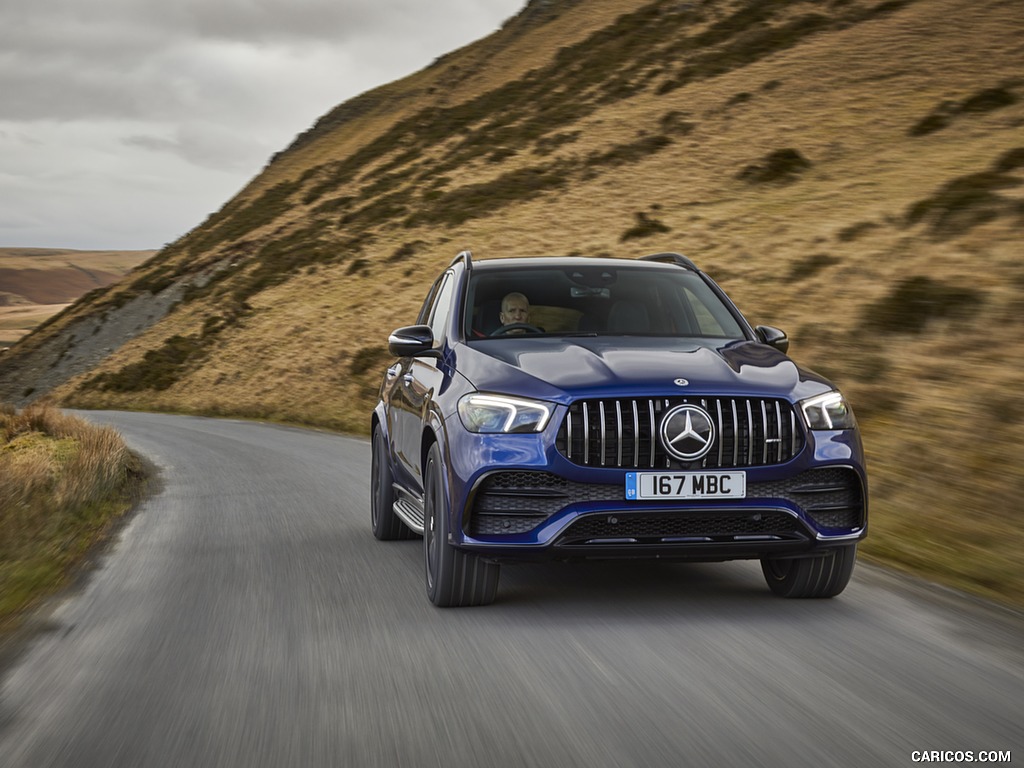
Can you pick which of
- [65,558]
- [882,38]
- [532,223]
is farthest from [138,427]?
[882,38]

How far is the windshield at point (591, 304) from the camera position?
6.39m

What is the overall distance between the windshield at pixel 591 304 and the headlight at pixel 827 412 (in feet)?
3.53

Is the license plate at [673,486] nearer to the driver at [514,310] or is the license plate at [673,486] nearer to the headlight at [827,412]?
the headlight at [827,412]

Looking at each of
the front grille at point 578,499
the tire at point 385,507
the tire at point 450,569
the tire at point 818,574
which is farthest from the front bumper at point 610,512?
the tire at point 385,507

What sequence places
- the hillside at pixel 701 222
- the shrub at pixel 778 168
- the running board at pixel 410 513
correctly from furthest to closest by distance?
the shrub at pixel 778 168
the hillside at pixel 701 222
the running board at pixel 410 513

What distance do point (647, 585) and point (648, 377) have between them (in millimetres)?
1372

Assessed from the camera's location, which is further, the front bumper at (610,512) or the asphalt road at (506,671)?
the front bumper at (610,512)

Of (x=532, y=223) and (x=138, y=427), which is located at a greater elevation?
(x=532, y=223)

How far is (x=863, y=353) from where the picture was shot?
1296cm

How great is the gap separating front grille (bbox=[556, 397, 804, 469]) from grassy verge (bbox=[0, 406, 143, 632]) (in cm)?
275

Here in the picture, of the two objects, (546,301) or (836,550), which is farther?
(546,301)

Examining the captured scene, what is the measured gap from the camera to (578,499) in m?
4.88

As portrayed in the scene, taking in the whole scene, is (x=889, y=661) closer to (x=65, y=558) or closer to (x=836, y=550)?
(x=836, y=550)

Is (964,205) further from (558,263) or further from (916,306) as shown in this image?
(558,263)
